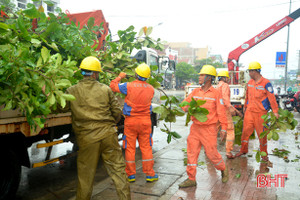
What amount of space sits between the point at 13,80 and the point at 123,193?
5.66 ft

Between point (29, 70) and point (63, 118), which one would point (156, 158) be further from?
point (29, 70)

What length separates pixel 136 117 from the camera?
4379 millimetres

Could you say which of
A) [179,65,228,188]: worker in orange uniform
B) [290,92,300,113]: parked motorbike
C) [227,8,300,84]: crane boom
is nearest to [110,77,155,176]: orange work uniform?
[179,65,228,188]: worker in orange uniform

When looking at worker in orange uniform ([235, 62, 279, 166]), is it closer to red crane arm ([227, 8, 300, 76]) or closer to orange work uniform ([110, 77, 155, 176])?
orange work uniform ([110, 77, 155, 176])

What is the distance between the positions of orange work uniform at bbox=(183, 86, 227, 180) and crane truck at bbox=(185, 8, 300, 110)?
611 centimetres

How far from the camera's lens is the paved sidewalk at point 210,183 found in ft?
13.0

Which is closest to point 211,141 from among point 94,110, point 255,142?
point 94,110

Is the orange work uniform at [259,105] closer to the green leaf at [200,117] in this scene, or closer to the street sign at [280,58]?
the green leaf at [200,117]

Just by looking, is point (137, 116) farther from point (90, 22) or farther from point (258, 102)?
point (258, 102)

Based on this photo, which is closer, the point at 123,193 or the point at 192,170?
the point at 123,193

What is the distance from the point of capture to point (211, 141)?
4.14m

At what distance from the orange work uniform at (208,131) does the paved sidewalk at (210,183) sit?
35 centimetres

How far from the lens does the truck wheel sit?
351cm

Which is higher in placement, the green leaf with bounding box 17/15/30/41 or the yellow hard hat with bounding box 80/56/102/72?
the green leaf with bounding box 17/15/30/41
